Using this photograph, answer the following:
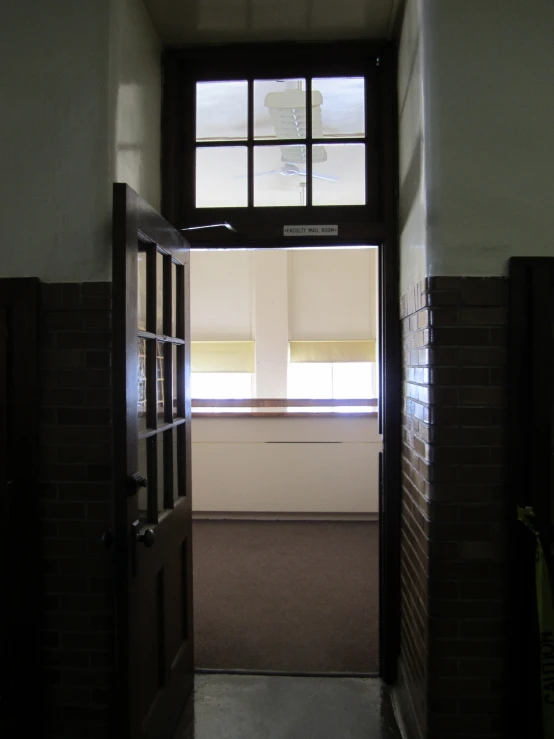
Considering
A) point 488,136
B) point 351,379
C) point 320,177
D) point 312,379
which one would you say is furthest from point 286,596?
point 351,379

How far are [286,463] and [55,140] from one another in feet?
11.7

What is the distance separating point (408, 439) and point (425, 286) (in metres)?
0.68

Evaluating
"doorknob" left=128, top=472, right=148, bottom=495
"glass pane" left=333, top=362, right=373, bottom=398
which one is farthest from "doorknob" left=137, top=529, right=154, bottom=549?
"glass pane" left=333, top=362, right=373, bottom=398

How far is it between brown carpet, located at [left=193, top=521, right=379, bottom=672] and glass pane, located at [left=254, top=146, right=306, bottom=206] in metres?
2.28

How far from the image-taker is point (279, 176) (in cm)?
237

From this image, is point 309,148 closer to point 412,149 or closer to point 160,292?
point 412,149

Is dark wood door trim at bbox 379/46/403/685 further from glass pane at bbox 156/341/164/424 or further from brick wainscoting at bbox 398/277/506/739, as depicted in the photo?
glass pane at bbox 156/341/164/424

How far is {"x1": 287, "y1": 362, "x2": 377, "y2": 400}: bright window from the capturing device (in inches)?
253

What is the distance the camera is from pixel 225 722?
6.92 ft

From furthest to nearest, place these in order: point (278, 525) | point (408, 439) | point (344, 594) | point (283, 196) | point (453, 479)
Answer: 1. point (278, 525)
2. point (344, 594)
3. point (283, 196)
4. point (408, 439)
5. point (453, 479)

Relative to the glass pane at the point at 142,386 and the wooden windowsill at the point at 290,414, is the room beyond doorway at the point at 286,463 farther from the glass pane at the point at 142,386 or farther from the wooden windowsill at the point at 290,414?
the glass pane at the point at 142,386

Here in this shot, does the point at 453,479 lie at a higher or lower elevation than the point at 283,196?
lower

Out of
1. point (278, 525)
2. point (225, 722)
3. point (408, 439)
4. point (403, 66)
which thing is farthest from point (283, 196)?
point (278, 525)

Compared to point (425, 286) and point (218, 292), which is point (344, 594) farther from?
point (218, 292)
